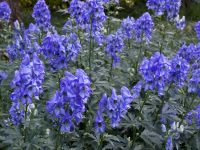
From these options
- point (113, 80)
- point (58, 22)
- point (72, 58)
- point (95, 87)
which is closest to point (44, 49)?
point (72, 58)

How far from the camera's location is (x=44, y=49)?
16.3ft

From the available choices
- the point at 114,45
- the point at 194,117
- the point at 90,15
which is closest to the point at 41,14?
the point at 90,15

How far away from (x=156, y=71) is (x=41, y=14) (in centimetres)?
297

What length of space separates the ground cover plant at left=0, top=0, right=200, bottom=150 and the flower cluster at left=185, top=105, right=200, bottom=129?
0.01 meters

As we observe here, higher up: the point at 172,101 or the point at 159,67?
the point at 159,67

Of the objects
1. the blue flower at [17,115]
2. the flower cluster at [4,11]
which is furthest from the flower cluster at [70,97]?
the flower cluster at [4,11]

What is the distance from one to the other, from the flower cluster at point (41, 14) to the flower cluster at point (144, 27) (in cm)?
158

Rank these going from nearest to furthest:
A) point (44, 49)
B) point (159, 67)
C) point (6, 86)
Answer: point (159, 67) < point (44, 49) < point (6, 86)

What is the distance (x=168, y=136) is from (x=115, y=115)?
35.8 inches

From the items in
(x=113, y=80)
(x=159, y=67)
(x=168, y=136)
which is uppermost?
(x=159, y=67)

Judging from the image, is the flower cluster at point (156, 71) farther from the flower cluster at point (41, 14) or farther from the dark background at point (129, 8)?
the dark background at point (129, 8)

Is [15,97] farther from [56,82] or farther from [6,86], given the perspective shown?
[6,86]

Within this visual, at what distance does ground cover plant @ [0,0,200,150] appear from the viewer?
12.5 ft

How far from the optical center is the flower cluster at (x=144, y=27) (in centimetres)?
655
